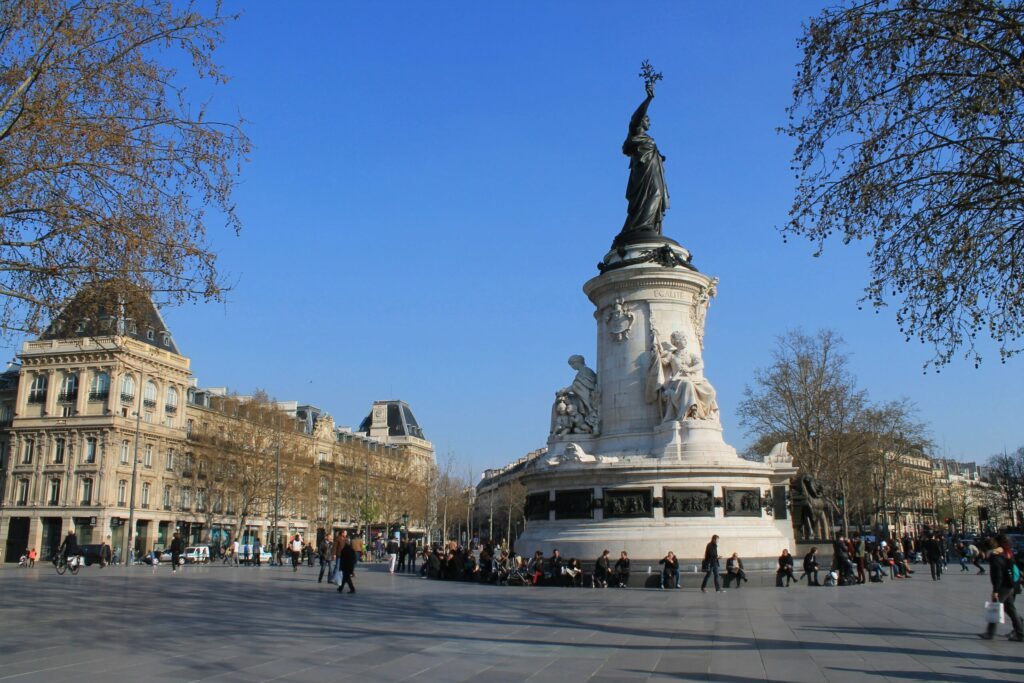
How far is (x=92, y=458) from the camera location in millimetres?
58438

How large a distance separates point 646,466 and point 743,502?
3152mm

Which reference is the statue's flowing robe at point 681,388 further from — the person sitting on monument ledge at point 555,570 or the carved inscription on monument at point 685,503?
the person sitting on monument ledge at point 555,570

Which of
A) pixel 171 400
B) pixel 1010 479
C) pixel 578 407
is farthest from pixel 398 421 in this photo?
pixel 578 407

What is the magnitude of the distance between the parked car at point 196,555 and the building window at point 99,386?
14.4 m

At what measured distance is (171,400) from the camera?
65062 mm

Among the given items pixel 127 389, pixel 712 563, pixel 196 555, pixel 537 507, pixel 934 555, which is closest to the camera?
pixel 712 563

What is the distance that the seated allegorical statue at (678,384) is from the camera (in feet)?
81.8

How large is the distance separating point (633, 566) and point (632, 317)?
8.05 m

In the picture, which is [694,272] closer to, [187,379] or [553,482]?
[553,482]

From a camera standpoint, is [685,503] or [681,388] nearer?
[685,503]

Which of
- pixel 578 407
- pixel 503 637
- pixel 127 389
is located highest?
pixel 127 389

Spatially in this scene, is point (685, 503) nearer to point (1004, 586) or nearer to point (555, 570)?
point (555, 570)

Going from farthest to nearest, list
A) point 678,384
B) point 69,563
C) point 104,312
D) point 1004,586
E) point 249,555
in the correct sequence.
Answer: point 249,555 < point 69,563 < point 678,384 < point 104,312 < point 1004,586

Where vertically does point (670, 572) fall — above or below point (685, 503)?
below
